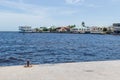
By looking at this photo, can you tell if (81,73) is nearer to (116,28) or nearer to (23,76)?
(23,76)

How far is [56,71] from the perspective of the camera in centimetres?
1219

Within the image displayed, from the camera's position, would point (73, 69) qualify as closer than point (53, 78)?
No

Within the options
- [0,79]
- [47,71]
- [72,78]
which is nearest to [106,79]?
[72,78]

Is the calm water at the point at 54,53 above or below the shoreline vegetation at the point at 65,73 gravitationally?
below

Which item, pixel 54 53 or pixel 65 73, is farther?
pixel 54 53

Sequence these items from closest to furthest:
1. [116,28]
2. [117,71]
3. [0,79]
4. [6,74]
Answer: [0,79] < [6,74] < [117,71] < [116,28]

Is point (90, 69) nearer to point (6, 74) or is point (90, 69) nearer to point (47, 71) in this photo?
point (47, 71)

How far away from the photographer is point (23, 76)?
11.1m

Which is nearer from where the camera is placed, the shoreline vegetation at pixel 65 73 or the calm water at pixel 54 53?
the shoreline vegetation at pixel 65 73

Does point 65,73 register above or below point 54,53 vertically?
above

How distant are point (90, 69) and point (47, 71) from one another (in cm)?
189

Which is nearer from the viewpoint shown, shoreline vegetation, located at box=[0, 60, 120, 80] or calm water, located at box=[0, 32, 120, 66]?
shoreline vegetation, located at box=[0, 60, 120, 80]

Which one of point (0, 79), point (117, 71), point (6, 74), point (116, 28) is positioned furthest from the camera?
point (116, 28)

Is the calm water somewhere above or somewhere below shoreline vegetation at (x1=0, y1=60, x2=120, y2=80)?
below
